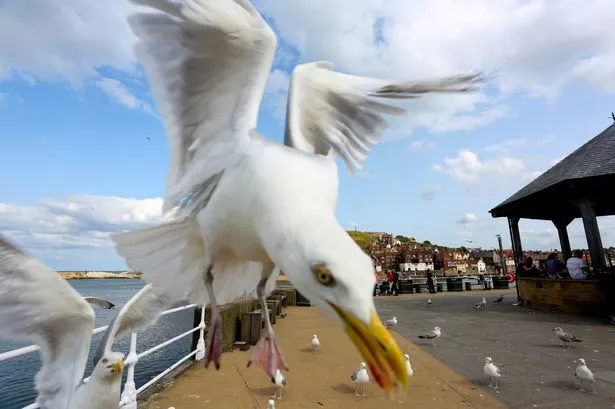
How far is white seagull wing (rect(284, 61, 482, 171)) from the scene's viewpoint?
2.14m

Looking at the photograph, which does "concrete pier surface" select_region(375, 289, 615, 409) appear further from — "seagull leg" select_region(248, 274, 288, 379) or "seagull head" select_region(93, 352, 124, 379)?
"seagull head" select_region(93, 352, 124, 379)

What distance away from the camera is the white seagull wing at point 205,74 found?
1.69m

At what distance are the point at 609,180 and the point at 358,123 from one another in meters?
9.56

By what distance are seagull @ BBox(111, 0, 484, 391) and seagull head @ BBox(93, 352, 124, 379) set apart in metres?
0.66

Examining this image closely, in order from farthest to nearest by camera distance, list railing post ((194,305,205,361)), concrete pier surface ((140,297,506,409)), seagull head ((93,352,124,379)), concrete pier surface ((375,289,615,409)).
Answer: railing post ((194,305,205,361)), concrete pier surface ((375,289,615,409)), concrete pier surface ((140,297,506,409)), seagull head ((93,352,124,379))

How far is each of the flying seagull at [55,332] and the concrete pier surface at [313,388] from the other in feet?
7.02

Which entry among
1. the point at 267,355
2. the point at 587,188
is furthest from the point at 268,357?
the point at 587,188

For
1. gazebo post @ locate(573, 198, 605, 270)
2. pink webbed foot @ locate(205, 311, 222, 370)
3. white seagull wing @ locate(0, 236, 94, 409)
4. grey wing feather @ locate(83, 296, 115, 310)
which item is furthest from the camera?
gazebo post @ locate(573, 198, 605, 270)

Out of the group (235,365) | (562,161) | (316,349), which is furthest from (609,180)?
(235,365)

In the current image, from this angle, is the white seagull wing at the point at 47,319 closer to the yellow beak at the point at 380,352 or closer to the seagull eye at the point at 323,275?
the seagull eye at the point at 323,275

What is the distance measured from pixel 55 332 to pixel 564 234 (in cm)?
1616

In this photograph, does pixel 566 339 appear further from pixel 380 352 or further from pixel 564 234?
pixel 564 234

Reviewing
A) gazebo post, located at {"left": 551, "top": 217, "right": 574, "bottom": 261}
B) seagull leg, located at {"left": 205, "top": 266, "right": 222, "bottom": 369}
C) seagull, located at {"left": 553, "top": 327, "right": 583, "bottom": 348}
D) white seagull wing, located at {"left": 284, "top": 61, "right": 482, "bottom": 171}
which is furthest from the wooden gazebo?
seagull leg, located at {"left": 205, "top": 266, "right": 222, "bottom": 369}

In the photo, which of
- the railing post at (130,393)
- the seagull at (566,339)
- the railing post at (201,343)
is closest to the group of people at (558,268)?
the seagull at (566,339)
